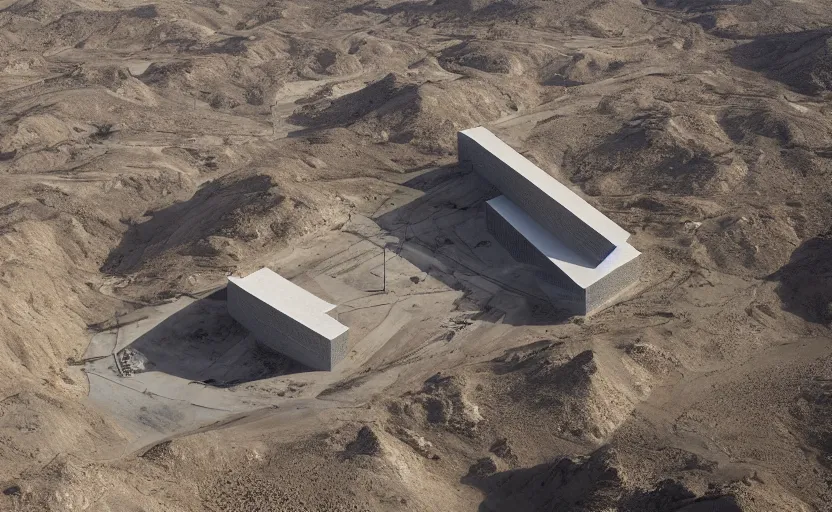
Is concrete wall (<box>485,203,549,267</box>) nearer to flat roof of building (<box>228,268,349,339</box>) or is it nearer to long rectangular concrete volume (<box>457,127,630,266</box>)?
long rectangular concrete volume (<box>457,127,630,266</box>)

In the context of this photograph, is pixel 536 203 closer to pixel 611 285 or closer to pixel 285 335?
pixel 611 285

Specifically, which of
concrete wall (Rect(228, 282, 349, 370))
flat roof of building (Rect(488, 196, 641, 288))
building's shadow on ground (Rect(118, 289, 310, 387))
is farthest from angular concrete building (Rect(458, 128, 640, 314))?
building's shadow on ground (Rect(118, 289, 310, 387))

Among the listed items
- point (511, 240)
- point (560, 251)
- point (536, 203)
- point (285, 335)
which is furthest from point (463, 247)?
point (285, 335)

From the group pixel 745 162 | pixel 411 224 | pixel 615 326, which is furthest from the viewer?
pixel 745 162

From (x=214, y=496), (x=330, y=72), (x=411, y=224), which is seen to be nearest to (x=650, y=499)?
(x=214, y=496)

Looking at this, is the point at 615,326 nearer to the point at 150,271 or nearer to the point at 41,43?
the point at 150,271

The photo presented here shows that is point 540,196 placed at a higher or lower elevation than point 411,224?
higher

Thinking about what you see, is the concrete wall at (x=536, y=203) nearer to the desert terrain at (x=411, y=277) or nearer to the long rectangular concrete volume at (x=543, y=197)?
the long rectangular concrete volume at (x=543, y=197)
